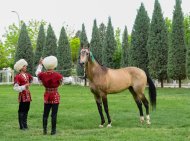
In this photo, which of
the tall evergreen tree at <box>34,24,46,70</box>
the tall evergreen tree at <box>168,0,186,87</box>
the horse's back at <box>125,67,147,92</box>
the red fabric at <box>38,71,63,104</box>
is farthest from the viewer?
the tall evergreen tree at <box>34,24,46,70</box>

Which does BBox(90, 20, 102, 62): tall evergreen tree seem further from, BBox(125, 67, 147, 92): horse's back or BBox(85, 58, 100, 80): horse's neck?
BBox(85, 58, 100, 80): horse's neck

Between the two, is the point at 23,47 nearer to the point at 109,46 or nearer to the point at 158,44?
the point at 109,46

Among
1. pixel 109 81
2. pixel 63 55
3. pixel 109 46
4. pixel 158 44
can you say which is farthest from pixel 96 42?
pixel 109 81

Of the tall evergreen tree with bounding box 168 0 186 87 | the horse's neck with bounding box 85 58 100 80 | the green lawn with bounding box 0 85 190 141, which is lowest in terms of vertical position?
the green lawn with bounding box 0 85 190 141

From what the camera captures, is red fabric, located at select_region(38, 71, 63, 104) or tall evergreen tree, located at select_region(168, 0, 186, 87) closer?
red fabric, located at select_region(38, 71, 63, 104)

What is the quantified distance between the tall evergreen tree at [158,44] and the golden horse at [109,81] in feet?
83.3

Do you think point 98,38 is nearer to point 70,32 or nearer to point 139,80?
point 70,32

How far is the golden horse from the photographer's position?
11195mm

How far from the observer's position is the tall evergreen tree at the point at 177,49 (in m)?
35.4

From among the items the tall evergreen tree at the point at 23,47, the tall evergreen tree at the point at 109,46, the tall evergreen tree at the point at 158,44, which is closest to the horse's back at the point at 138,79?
the tall evergreen tree at the point at 158,44

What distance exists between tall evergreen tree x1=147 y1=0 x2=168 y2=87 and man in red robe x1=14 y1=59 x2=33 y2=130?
27.5 metres

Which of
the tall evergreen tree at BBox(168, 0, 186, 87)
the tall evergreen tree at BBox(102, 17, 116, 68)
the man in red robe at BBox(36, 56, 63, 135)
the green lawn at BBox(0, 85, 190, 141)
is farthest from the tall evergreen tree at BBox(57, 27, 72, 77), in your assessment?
the man in red robe at BBox(36, 56, 63, 135)

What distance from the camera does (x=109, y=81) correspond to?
11461 mm

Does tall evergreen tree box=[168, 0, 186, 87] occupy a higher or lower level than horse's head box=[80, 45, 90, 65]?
higher
